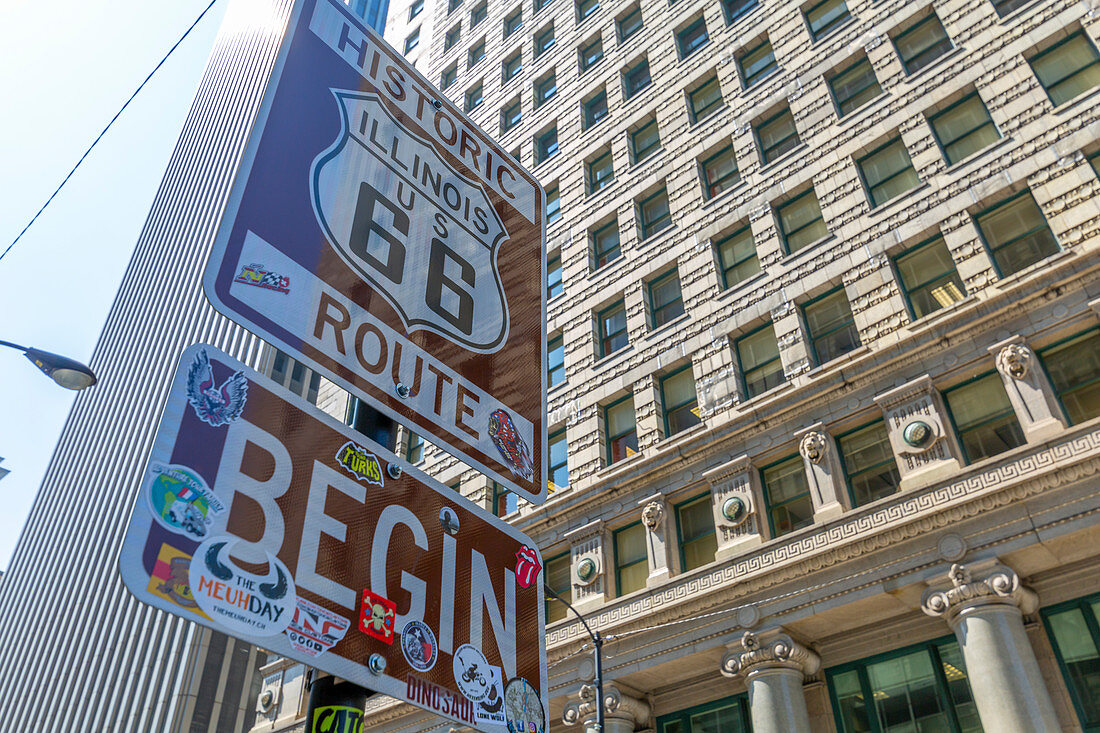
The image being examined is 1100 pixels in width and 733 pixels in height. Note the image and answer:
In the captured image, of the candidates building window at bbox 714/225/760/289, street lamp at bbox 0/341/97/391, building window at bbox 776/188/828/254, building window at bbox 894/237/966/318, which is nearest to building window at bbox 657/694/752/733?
building window at bbox 894/237/966/318

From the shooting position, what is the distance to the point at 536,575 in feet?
15.5

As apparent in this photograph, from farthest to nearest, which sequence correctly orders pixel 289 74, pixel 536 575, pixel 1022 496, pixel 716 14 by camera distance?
1. pixel 716 14
2. pixel 1022 496
3. pixel 289 74
4. pixel 536 575

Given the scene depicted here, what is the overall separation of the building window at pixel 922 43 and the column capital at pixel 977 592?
13.7 m

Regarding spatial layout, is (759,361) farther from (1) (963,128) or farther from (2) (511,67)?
(2) (511,67)

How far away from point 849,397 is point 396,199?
47.6 ft

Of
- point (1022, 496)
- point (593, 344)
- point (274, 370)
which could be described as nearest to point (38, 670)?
point (274, 370)

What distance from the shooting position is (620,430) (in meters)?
22.5

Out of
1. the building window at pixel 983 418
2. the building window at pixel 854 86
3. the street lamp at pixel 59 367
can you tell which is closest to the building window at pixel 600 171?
the building window at pixel 854 86

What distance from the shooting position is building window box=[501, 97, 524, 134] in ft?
116

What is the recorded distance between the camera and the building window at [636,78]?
98.8 ft

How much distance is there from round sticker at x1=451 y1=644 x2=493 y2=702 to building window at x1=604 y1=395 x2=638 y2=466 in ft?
58.4

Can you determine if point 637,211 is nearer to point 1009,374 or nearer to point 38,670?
point 1009,374

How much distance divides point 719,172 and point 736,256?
12.0 ft

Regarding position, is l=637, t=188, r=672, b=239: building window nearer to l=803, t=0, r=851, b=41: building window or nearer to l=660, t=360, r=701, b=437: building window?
l=660, t=360, r=701, b=437: building window
